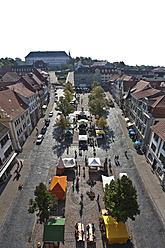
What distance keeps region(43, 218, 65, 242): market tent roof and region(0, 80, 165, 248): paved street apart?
256 cm

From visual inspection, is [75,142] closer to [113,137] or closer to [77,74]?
[113,137]

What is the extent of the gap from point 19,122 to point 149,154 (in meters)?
39.5

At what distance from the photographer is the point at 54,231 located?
21.2 metres

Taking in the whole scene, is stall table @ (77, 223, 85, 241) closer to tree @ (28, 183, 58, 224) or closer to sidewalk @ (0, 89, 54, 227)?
tree @ (28, 183, 58, 224)

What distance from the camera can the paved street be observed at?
22469mm

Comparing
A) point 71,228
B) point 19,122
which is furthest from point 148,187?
point 19,122

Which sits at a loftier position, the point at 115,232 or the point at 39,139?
the point at 39,139

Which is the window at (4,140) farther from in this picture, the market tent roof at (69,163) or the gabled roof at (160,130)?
the gabled roof at (160,130)

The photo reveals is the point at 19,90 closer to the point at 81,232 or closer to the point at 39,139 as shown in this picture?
the point at 39,139

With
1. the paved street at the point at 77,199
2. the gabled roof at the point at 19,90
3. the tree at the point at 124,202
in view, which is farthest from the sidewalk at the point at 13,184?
the tree at the point at 124,202

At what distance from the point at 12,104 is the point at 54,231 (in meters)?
38.7

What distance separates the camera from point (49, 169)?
120 ft

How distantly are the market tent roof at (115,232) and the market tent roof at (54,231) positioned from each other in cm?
681

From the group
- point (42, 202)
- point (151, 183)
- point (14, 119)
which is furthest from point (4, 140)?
point (151, 183)
